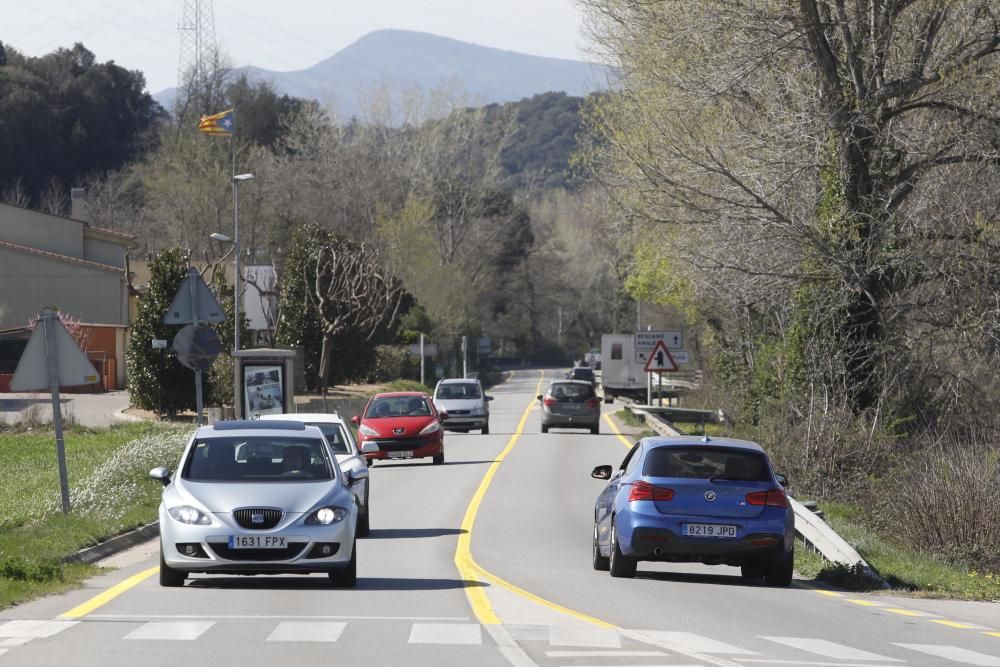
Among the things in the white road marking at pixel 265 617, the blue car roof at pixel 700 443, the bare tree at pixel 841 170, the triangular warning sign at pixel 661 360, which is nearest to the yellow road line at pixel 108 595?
the white road marking at pixel 265 617

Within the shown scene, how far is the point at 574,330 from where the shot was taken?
144 meters

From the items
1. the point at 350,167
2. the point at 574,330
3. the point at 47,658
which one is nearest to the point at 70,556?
the point at 47,658

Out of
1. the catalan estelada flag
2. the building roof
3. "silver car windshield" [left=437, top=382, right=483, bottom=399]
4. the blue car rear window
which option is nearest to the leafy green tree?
"silver car windshield" [left=437, top=382, right=483, bottom=399]

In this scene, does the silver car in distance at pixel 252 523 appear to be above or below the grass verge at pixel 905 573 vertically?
above

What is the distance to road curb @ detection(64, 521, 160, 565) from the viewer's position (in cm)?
1678

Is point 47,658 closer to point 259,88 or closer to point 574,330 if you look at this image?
point 259,88

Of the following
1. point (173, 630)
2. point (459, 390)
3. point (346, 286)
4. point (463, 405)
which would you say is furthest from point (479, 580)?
point (346, 286)

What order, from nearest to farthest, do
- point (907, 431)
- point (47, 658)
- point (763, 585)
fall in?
point (47, 658), point (763, 585), point (907, 431)

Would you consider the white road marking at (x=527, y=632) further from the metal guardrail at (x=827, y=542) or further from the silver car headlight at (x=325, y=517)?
the metal guardrail at (x=827, y=542)

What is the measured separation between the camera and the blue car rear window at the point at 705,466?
15.4 m

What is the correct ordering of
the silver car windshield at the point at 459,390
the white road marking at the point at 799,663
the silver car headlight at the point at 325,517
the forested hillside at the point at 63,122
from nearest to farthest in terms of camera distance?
the white road marking at the point at 799,663
the silver car headlight at the point at 325,517
the silver car windshield at the point at 459,390
the forested hillside at the point at 63,122

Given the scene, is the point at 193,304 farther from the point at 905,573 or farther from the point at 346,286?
the point at 346,286

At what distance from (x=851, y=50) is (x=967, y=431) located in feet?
24.6

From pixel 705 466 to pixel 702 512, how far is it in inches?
30.9
